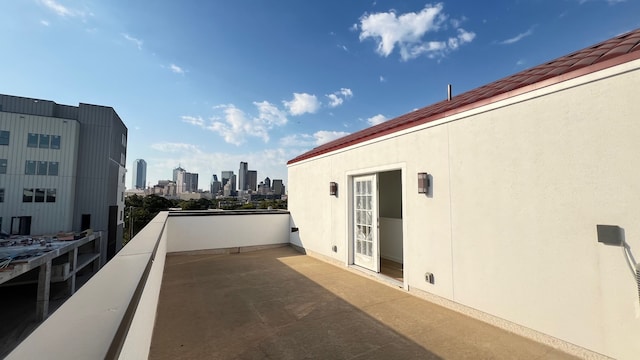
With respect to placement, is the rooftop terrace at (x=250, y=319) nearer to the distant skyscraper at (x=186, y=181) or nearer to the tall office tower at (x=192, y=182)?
the distant skyscraper at (x=186, y=181)

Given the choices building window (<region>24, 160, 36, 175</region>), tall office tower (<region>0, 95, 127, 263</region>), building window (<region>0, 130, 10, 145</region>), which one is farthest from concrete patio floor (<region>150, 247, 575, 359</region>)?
A: building window (<region>0, 130, 10, 145</region>)

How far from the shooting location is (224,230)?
7.91 metres

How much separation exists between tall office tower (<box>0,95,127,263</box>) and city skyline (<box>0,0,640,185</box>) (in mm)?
15189

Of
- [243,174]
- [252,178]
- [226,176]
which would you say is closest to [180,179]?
[226,176]

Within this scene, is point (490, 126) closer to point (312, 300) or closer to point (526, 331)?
point (526, 331)

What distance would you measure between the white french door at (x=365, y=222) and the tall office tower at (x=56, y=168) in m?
28.1

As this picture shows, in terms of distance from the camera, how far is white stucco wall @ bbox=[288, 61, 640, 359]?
2.46m

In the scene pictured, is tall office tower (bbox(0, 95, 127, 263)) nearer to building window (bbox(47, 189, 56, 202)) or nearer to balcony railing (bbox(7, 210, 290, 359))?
building window (bbox(47, 189, 56, 202))

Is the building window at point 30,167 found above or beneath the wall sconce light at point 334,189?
above

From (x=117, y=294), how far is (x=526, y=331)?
393 centimetres

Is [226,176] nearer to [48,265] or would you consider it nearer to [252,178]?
[252,178]

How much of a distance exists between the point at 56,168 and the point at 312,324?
30127 millimetres

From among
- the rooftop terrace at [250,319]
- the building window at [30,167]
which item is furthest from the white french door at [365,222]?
the building window at [30,167]

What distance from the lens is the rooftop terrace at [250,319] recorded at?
0.98m
